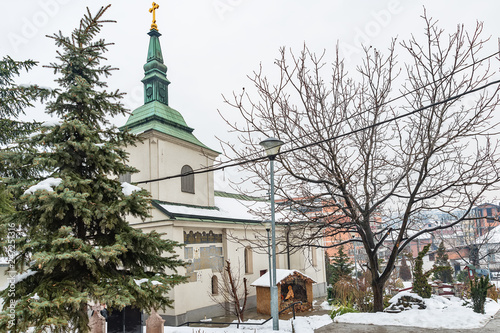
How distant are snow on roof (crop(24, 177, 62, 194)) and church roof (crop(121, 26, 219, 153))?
600 inches

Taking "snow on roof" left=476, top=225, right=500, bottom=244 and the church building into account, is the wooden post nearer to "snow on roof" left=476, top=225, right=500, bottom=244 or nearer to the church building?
the church building

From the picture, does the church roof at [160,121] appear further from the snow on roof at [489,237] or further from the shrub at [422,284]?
the snow on roof at [489,237]

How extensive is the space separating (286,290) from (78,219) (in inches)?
682

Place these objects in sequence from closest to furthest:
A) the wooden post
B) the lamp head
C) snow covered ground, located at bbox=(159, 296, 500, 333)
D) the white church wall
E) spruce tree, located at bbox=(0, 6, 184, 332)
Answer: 1. spruce tree, located at bbox=(0, 6, 184, 332)
2. the lamp head
3. the wooden post
4. snow covered ground, located at bbox=(159, 296, 500, 333)
5. the white church wall

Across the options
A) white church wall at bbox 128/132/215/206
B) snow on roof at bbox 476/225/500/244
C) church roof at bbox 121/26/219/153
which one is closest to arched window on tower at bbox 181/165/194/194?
white church wall at bbox 128/132/215/206

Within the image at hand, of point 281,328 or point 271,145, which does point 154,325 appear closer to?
point 281,328

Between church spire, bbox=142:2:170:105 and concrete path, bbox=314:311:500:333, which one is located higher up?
church spire, bbox=142:2:170:105

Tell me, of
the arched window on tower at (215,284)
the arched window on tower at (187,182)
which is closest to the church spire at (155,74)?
the arched window on tower at (187,182)

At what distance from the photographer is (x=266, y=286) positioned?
20.6 meters

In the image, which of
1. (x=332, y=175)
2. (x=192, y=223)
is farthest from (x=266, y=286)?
(x=332, y=175)

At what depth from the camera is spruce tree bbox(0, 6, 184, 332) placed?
5.65m

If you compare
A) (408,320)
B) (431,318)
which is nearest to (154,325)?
(408,320)

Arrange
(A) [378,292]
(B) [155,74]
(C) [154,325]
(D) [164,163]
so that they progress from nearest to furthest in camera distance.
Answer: (C) [154,325] < (A) [378,292] < (D) [164,163] < (B) [155,74]

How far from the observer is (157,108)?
73.6 feet
